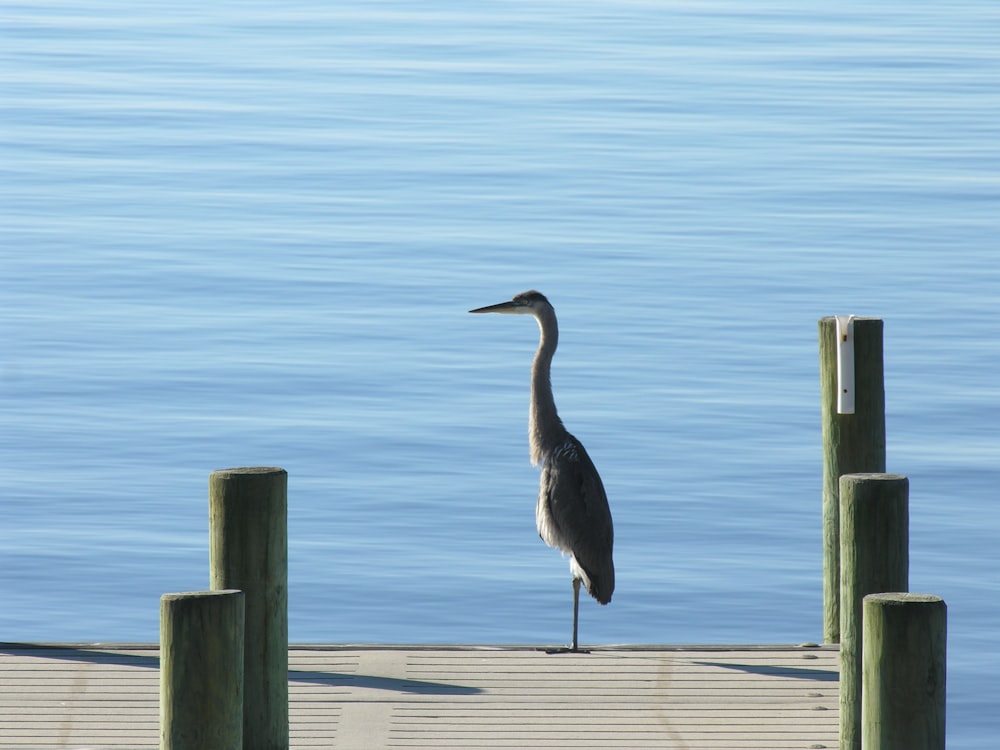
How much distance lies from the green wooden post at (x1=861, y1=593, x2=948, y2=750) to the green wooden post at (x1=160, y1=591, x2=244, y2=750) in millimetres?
1890

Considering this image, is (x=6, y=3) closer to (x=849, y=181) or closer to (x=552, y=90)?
(x=552, y=90)

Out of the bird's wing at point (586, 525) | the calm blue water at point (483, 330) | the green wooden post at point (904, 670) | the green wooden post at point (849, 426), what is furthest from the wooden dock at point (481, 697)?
the calm blue water at point (483, 330)

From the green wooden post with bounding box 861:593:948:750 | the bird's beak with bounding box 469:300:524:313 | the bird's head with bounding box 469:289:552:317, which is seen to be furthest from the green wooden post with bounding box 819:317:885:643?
the green wooden post with bounding box 861:593:948:750

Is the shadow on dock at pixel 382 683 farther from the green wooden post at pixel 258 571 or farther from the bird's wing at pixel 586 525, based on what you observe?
the bird's wing at pixel 586 525

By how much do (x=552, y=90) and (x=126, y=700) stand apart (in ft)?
89.5

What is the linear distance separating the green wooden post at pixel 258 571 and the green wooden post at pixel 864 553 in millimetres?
1955

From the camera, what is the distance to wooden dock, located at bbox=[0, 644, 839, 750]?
721 cm

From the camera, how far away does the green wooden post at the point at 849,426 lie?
8.52 meters

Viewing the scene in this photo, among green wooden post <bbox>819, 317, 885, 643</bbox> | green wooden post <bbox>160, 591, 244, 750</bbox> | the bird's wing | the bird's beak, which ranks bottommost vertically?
green wooden post <bbox>160, 591, 244, 750</bbox>

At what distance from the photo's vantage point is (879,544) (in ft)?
21.2

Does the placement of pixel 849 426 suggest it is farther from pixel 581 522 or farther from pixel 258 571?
pixel 258 571

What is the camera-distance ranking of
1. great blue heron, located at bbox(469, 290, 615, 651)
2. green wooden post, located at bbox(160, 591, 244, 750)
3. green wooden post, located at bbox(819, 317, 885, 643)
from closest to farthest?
green wooden post, located at bbox(160, 591, 244, 750)
green wooden post, located at bbox(819, 317, 885, 643)
great blue heron, located at bbox(469, 290, 615, 651)

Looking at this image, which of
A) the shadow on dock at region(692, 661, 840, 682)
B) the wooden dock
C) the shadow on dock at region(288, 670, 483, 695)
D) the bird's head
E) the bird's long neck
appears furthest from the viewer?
the bird's head

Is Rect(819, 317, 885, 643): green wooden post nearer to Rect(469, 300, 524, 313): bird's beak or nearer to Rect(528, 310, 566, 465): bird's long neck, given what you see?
Rect(528, 310, 566, 465): bird's long neck
